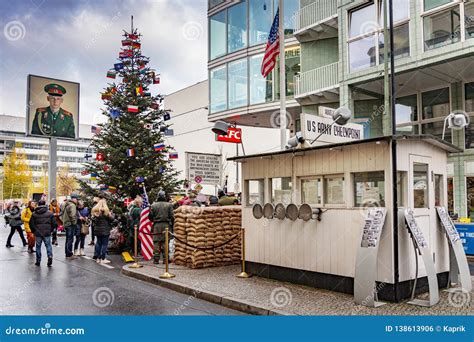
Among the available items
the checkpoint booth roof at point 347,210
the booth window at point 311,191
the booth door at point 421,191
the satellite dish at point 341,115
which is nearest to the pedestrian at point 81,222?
the checkpoint booth roof at point 347,210

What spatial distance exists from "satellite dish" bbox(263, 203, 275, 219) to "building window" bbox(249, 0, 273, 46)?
63.8 ft

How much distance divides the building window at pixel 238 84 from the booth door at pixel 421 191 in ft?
64.8

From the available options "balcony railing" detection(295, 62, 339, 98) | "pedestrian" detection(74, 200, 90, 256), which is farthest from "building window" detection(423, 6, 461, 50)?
"pedestrian" detection(74, 200, 90, 256)

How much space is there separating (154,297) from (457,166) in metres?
14.5

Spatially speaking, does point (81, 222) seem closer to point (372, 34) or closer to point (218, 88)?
point (372, 34)

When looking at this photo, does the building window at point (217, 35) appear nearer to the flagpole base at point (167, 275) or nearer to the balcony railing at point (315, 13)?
the balcony railing at point (315, 13)

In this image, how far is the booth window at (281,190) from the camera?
31.6 feet

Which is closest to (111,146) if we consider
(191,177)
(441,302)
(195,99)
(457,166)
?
(191,177)

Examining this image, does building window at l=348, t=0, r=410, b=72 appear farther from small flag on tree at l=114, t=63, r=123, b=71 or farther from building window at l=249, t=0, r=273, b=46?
small flag on tree at l=114, t=63, r=123, b=71

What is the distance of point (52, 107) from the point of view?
24812 millimetres

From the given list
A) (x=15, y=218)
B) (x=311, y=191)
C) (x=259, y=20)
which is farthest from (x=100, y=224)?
(x=259, y=20)

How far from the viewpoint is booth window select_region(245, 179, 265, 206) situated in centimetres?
1023

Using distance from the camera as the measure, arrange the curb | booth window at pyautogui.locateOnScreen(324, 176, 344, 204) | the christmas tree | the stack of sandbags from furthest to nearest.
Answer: the christmas tree, the stack of sandbags, booth window at pyautogui.locateOnScreen(324, 176, 344, 204), the curb

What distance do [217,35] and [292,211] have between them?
76.2ft
